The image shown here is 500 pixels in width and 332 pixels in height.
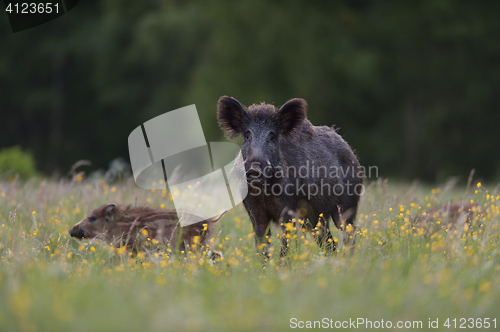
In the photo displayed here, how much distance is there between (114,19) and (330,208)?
23844mm

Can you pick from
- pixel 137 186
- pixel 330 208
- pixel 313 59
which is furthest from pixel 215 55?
pixel 330 208

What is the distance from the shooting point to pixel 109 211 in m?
6.18

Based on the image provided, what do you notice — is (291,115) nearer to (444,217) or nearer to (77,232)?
(444,217)

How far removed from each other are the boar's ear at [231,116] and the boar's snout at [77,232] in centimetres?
189

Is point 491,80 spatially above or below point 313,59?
below

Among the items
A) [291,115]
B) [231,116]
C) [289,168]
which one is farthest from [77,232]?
[291,115]

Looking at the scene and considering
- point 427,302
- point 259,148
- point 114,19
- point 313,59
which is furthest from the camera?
point 114,19

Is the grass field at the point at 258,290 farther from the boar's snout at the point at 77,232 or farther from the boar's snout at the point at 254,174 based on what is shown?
the boar's snout at the point at 77,232

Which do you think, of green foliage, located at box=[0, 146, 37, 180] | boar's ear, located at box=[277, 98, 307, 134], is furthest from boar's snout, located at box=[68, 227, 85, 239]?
green foliage, located at box=[0, 146, 37, 180]

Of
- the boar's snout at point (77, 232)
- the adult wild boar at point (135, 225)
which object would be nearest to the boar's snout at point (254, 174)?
the adult wild boar at point (135, 225)

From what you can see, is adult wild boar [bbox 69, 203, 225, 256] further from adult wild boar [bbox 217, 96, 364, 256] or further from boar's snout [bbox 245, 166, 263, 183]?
boar's snout [bbox 245, 166, 263, 183]

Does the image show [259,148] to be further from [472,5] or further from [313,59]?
[472,5]

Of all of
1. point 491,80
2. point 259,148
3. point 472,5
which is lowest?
point 491,80

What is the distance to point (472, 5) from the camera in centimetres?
2070
